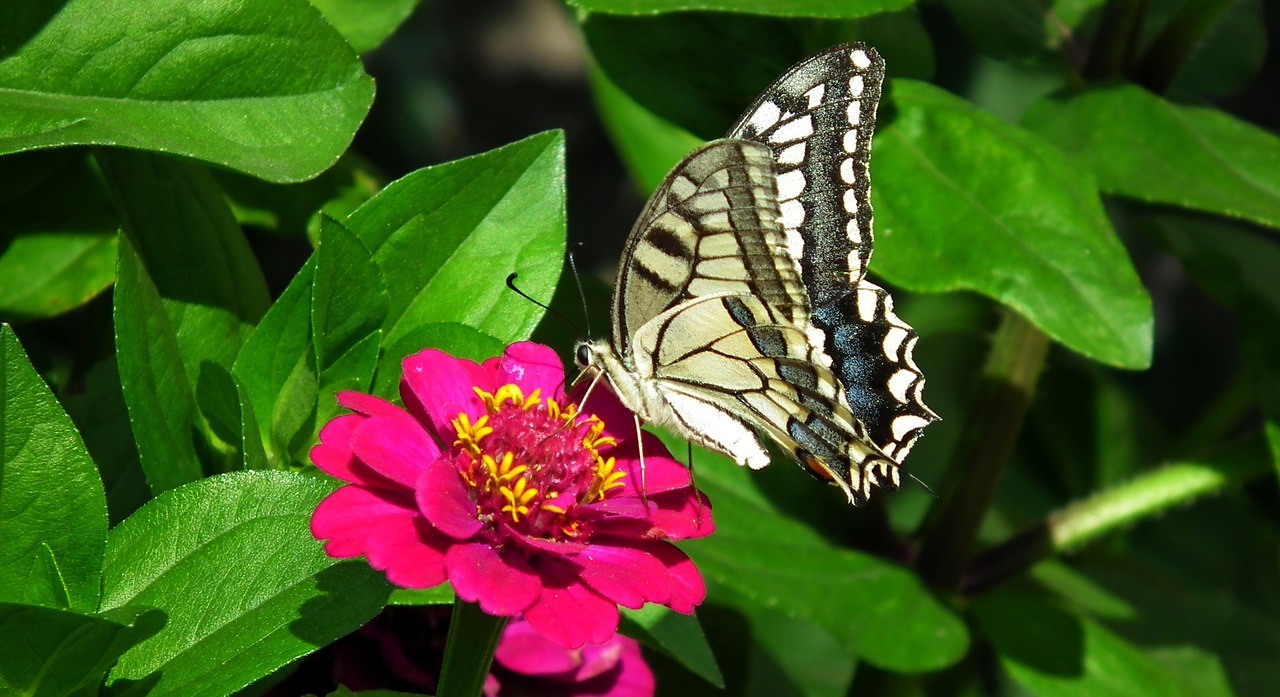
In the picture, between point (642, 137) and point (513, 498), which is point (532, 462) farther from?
point (642, 137)

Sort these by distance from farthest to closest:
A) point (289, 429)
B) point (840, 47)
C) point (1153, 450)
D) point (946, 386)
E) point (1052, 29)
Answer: point (1153, 450) < point (946, 386) < point (1052, 29) < point (840, 47) < point (289, 429)

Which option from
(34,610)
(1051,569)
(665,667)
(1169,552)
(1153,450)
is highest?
(34,610)

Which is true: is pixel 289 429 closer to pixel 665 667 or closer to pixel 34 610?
pixel 34 610

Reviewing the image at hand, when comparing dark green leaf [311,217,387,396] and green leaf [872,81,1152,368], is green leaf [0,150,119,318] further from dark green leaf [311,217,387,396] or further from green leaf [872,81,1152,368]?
green leaf [872,81,1152,368]

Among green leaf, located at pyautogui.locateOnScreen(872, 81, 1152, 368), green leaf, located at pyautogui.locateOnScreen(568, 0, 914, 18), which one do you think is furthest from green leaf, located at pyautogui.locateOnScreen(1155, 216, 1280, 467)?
green leaf, located at pyautogui.locateOnScreen(568, 0, 914, 18)

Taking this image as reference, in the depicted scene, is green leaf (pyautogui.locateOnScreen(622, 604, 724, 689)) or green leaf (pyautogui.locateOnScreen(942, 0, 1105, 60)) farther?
green leaf (pyautogui.locateOnScreen(942, 0, 1105, 60))

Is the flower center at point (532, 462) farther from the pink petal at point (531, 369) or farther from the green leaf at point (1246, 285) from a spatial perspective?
the green leaf at point (1246, 285)

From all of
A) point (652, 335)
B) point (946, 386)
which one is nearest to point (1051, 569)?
point (946, 386)
